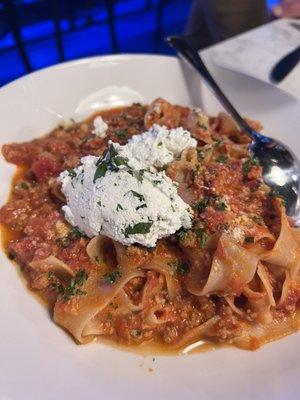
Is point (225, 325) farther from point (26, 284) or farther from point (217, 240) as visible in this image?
point (26, 284)

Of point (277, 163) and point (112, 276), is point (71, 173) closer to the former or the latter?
point (112, 276)

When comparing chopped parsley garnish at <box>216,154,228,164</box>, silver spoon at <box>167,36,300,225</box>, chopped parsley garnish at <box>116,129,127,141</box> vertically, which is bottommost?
silver spoon at <box>167,36,300,225</box>

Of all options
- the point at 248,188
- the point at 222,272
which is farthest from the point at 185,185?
the point at 222,272

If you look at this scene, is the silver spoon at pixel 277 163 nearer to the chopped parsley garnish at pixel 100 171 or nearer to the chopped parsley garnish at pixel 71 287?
the chopped parsley garnish at pixel 100 171

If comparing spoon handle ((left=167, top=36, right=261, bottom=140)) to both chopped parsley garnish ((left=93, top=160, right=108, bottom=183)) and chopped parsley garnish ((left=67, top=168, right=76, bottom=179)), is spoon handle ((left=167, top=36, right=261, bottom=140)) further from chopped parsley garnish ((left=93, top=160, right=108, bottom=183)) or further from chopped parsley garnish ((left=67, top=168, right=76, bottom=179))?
chopped parsley garnish ((left=67, top=168, right=76, bottom=179))

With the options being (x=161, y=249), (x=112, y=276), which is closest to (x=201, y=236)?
(x=161, y=249)

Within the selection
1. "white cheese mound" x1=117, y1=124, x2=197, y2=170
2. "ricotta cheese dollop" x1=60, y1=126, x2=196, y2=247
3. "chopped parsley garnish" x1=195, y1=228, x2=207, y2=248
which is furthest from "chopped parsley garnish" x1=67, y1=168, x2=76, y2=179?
"chopped parsley garnish" x1=195, y1=228, x2=207, y2=248

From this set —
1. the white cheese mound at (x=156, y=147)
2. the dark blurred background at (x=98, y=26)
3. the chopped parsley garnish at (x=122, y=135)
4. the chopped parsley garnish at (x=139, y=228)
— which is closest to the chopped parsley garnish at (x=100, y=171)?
the white cheese mound at (x=156, y=147)
